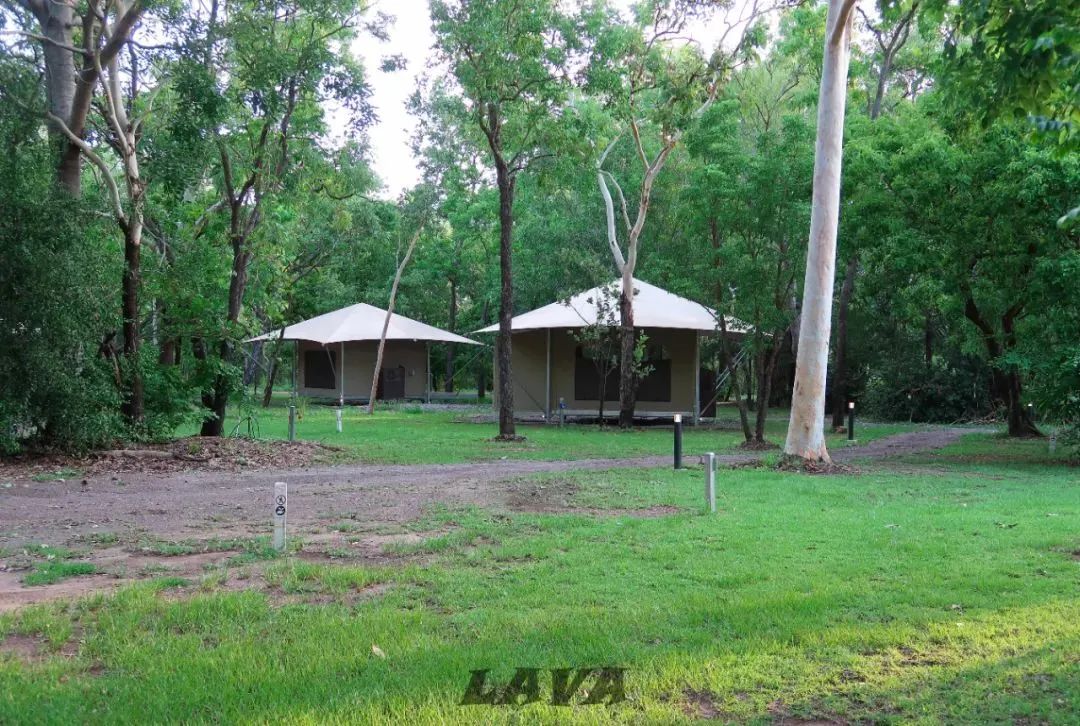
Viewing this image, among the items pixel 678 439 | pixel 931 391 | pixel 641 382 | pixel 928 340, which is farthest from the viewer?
pixel 928 340

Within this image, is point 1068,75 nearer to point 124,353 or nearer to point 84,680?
point 84,680

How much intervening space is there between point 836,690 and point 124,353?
12954 mm

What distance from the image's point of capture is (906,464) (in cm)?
1526

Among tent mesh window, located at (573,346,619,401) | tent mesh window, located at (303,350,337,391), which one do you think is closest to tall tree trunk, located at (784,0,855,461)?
tent mesh window, located at (573,346,619,401)

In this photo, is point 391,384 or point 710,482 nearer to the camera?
point 710,482

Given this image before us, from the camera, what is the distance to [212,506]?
9.68m

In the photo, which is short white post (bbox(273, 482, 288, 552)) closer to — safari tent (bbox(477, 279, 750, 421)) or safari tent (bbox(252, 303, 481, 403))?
safari tent (bbox(477, 279, 750, 421))

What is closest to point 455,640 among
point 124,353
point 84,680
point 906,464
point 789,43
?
point 84,680

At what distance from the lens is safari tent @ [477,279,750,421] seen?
25469 millimetres

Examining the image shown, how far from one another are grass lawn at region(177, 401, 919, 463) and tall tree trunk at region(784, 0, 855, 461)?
11.5ft

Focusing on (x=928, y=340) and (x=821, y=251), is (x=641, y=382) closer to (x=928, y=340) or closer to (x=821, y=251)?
(x=928, y=340)

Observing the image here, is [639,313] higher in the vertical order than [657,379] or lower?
higher

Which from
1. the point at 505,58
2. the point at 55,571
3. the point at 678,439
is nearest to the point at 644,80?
the point at 505,58

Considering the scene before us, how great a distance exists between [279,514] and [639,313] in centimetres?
1939
